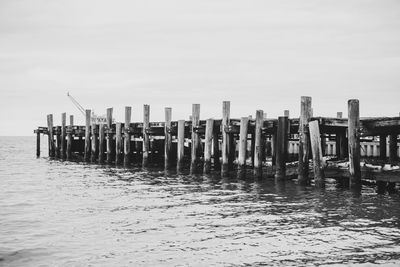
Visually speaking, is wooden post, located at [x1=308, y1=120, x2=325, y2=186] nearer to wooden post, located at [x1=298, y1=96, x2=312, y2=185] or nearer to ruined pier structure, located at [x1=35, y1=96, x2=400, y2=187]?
ruined pier structure, located at [x1=35, y1=96, x2=400, y2=187]

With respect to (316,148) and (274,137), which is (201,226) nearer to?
(316,148)

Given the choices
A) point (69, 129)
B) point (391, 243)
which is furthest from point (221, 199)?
point (69, 129)

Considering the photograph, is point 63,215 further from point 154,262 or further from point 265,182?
point 265,182

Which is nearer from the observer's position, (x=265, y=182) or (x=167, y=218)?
(x=167, y=218)

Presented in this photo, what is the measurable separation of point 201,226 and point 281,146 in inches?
227

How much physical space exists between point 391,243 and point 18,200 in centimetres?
985

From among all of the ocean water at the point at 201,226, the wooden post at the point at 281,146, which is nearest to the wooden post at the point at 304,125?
the wooden post at the point at 281,146

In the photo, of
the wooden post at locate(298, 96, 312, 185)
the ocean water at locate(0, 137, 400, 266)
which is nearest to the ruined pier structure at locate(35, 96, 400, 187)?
the wooden post at locate(298, 96, 312, 185)

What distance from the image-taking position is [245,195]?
42.1ft

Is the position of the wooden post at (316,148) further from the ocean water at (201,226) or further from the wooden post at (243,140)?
the wooden post at (243,140)

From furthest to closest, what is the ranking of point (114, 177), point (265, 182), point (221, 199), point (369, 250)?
point (114, 177), point (265, 182), point (221, 199), point (369, 250)

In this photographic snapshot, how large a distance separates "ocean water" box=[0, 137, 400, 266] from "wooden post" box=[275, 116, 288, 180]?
0.46 metres

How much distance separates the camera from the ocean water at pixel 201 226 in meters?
6.80

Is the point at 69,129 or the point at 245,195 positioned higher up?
the point at 69,129
